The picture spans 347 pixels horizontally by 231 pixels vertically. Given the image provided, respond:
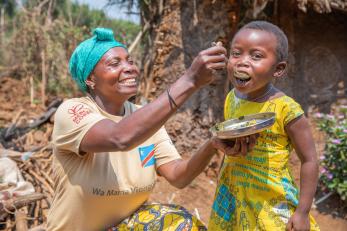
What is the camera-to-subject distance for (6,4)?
72.5 feet

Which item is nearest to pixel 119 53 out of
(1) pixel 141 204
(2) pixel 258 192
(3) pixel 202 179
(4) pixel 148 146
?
(4) pixel 148 146

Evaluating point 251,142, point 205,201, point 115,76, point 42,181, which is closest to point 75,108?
point 115,76

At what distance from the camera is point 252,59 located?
188 cm

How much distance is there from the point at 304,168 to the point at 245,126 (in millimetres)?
413

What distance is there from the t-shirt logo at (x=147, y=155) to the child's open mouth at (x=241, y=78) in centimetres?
70

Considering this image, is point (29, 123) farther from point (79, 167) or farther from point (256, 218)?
point (256, 218)

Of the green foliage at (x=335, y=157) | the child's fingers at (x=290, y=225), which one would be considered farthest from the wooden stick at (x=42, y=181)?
the green foliage at (x=335, y=157)

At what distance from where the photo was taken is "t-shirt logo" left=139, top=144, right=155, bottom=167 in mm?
2275

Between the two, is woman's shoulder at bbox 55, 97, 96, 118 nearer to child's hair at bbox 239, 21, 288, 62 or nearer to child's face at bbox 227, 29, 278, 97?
child's face at bbox 227, 29, 278, 97

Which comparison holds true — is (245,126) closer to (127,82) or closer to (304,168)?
(304,168)

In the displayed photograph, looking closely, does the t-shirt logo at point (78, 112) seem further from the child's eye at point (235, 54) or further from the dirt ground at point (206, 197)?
the dirt ground at point (206, 197)

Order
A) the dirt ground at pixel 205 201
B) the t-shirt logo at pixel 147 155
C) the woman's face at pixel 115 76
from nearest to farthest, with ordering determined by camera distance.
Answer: the woman's face at pixel 115 76
the t-shirt logo at pixel 147 155
the dirt ground at pixel 205 201

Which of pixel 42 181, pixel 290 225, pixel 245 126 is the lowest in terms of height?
pixel 42 181

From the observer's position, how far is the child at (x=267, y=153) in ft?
6.19
